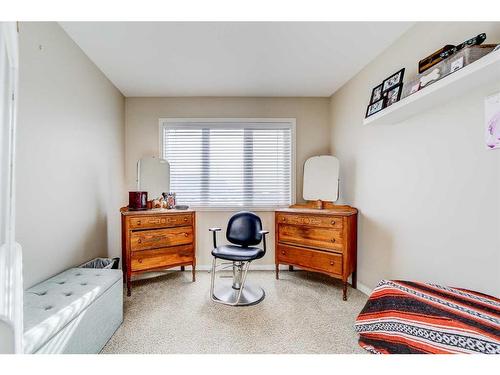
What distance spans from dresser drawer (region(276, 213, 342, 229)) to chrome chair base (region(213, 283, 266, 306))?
885mm

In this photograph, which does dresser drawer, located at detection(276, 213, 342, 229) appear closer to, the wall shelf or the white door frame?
the wall shelf

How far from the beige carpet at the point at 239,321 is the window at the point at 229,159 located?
3.96 feet

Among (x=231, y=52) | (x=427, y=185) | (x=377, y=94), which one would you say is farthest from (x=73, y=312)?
(x=377, y=94)

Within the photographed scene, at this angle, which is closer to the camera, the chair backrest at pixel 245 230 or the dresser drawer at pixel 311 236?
the dresser drawer at pixel 311 236

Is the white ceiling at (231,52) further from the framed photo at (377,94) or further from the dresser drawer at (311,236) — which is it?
the dresser drawer at (311,236)

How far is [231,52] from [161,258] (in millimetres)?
2401

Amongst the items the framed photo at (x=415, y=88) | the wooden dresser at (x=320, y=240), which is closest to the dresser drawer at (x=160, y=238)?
the wooden dresser at (x=320, y=240)

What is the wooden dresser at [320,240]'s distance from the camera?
2541mm

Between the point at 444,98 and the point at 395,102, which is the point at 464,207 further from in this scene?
the point at 395,102

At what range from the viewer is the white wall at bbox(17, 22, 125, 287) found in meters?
1.62

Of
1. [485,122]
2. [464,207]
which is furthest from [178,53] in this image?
[464,207]

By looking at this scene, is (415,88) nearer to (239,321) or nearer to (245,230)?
(245,230)

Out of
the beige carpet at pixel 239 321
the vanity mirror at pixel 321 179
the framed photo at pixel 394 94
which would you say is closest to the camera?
the beige carpet at pixel 239 321
